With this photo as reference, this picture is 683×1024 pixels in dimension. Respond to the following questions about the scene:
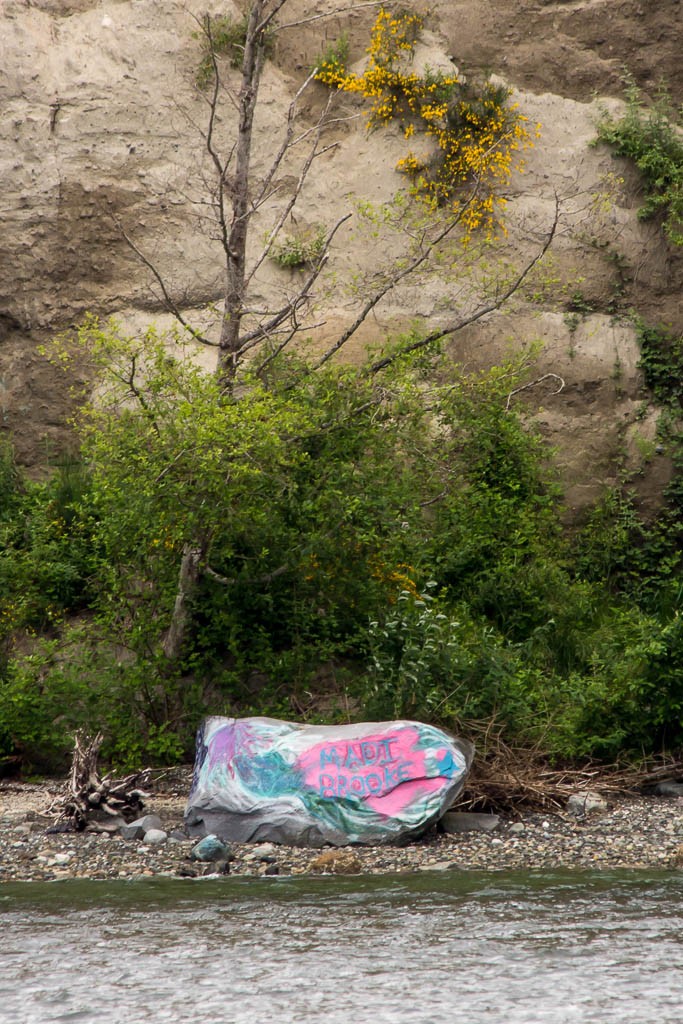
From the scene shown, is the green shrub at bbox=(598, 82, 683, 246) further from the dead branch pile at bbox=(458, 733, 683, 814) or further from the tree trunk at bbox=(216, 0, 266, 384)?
the dead branch pile at bbox=(458, 733, 683, 814)

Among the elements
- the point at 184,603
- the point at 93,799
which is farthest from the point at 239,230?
the point at 93,799

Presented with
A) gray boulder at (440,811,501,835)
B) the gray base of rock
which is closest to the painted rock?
the gray base of rock

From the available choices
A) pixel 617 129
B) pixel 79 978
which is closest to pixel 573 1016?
pixel 79 978

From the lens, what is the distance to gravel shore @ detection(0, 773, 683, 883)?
6.47 m

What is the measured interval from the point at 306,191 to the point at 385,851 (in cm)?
853

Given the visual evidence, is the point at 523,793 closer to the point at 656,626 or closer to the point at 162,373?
the point at 656,626

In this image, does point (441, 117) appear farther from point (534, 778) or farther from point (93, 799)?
point (93, 799)

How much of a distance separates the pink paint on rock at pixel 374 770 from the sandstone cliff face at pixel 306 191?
5917mm

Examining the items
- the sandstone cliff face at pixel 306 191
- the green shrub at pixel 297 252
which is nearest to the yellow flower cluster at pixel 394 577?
the sandstone cliff face at pixel 306 191

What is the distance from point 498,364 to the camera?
505 inches

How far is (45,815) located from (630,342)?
26.7ft

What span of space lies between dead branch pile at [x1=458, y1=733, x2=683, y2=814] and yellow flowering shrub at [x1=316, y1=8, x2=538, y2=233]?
21.1ft

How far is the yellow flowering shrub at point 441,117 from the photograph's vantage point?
43.0 ft

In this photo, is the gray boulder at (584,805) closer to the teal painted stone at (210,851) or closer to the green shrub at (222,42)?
the teal painted stone at (210,851)
